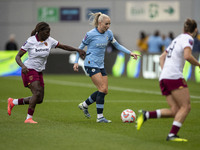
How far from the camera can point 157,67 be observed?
26.9 meters

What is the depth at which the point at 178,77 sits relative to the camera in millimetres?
8836

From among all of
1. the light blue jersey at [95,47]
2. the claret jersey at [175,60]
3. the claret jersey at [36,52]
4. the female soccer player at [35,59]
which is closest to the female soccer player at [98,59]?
the light blue jersey at [95,47]

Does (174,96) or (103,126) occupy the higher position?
(174,96)

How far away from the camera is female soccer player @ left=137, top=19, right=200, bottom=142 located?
8.73 m

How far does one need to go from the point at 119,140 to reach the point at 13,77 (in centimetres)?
2091

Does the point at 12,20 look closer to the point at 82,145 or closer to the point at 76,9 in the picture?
the point at 76,9

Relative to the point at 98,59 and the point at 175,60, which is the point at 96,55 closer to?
the point at 98,59

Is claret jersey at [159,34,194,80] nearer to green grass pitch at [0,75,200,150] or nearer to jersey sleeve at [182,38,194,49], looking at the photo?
jersey sleeve at [182,38,194,49]

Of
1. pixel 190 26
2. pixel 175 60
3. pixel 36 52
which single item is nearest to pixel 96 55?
pixel 36 52

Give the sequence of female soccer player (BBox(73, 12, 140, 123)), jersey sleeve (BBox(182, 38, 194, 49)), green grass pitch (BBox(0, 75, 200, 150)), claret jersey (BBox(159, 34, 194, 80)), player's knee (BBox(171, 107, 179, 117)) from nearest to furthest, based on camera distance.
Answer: green grass pitch (BBox(0, 75, 200, 150)), jersey sleeve (BBox(182, 38, 194, 49)), claret jersey (BBox(159, 34, 194, 80)), player's knee (BBox(171, 107, 179, 117)), female soccer player (BBox(73, 12, 140, 123))

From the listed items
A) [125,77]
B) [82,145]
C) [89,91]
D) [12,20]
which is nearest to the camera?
[82,145]

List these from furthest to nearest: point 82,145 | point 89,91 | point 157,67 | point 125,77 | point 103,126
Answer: point 125,77, point 157,67, point 89,91, point 103,126, point 82,145

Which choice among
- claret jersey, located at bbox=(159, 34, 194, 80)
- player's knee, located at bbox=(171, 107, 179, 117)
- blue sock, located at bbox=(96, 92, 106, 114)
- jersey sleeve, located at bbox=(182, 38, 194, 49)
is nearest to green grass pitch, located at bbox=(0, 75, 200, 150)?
blue sock, located at bbox=(96, 92, 106, 114)

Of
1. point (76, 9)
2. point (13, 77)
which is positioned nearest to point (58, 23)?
point (76, 9)
